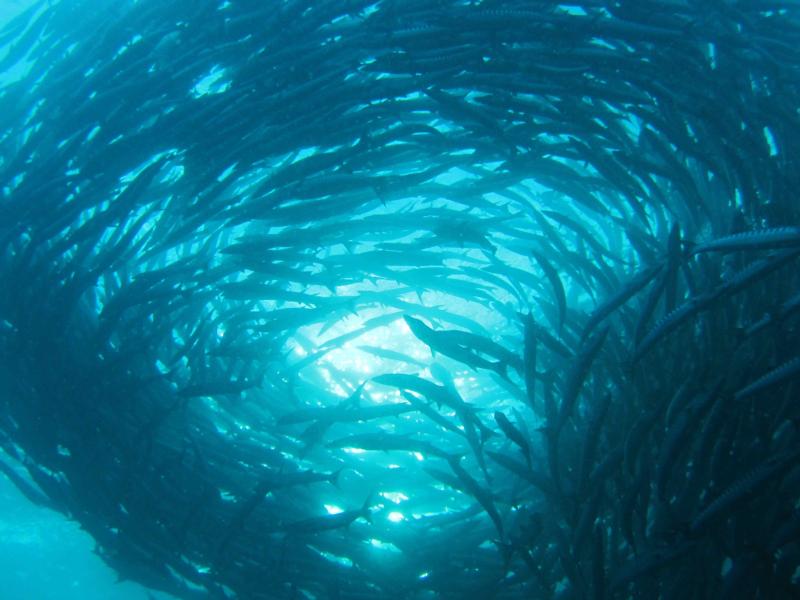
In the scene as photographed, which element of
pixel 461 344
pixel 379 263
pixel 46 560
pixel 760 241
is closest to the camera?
pixel 760 241

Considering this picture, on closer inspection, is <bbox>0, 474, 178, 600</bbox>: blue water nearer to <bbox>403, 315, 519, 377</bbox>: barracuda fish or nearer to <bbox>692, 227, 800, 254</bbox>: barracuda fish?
<bbox>403, 315, 519, 377</bbox>: barracuda fish

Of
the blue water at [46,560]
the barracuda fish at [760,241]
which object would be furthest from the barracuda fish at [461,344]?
the blue water at [46,560]

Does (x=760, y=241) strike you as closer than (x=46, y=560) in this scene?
Yes

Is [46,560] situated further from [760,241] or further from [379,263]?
[760,241]

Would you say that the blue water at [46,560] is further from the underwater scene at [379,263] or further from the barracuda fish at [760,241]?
the barracuda fish at [760,241]

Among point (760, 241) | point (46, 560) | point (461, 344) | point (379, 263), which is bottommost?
point (760, 241)

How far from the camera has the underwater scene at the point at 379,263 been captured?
446 cm

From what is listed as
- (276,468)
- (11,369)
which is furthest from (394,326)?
(11,369)

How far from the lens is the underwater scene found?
4.46 m

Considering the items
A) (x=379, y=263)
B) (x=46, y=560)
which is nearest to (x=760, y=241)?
(x=379, y=263)

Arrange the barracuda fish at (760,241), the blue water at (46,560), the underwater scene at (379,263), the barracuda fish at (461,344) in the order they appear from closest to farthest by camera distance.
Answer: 1. the barracuda fish at (760,241)
2. the underwater scene at (379,263)
3. the barracuda fish at (461,344)
4. the blue water at (46,560)

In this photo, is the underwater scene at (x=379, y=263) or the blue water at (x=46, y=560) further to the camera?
the blue water at (x=46, y=560)

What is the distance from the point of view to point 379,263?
5.96m

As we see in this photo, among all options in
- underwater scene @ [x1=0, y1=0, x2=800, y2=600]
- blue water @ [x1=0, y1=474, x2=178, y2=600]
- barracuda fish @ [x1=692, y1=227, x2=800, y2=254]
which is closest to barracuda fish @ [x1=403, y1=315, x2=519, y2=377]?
underwater scene @ [x1=0, y1=0, x2=800, y2=600]
